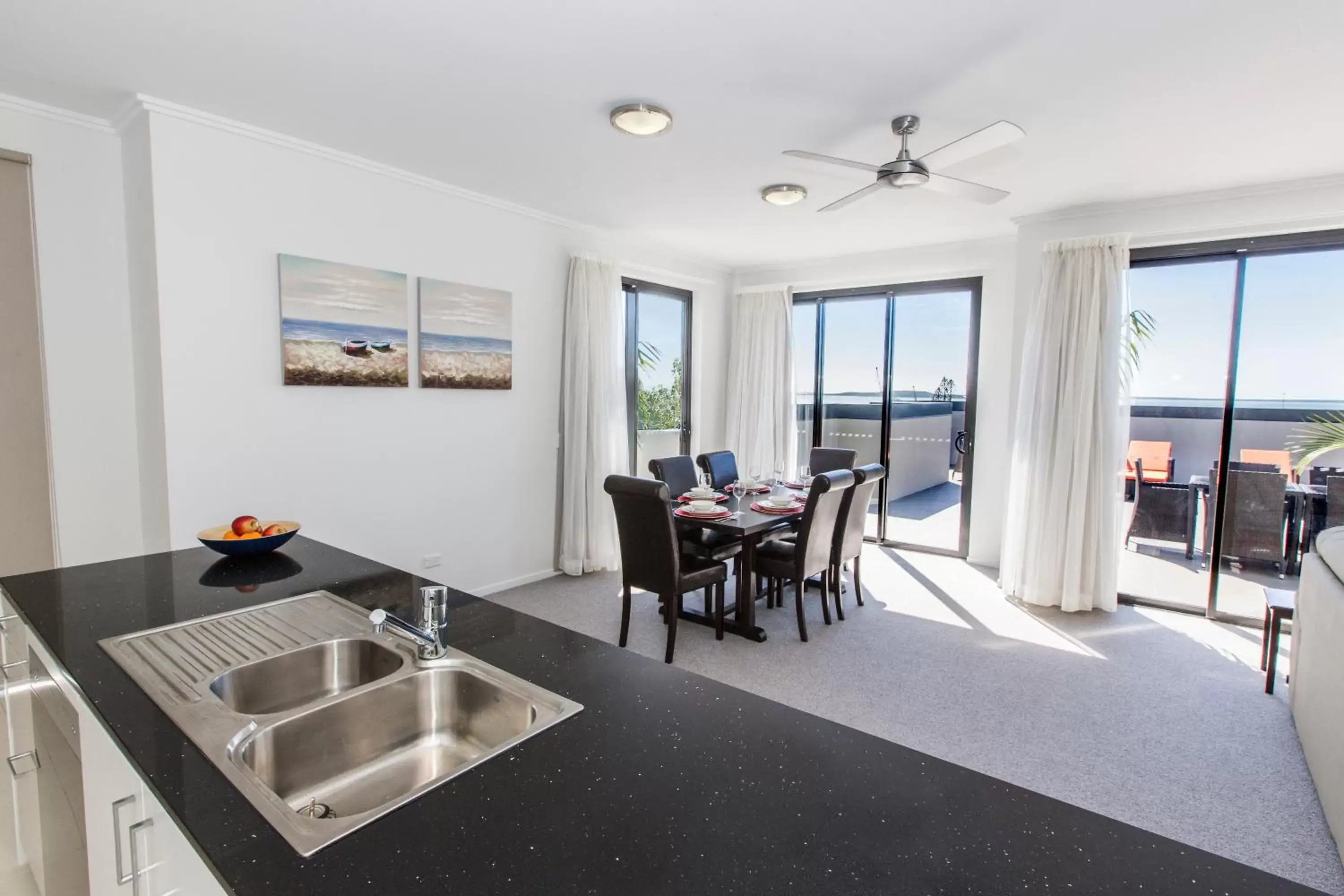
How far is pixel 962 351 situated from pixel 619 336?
285 cm

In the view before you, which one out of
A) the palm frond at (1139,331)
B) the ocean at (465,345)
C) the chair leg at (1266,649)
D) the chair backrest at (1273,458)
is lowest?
the chair leg at (1266,649)

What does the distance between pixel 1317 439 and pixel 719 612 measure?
143 inches

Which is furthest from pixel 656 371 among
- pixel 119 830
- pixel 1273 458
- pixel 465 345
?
pixel 119 830

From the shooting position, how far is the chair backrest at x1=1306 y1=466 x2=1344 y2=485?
11.7 feet

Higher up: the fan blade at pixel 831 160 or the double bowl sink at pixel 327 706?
the fan blade at pixel 831 160

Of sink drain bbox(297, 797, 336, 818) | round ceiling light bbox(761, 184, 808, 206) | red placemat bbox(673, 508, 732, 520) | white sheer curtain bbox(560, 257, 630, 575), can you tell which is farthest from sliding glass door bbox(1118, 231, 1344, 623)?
sink drain bbox(297, 797, 336, 818)

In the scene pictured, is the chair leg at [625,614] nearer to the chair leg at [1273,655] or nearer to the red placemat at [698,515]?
the red placemat at [698,515]

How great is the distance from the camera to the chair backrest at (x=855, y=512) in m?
3.68

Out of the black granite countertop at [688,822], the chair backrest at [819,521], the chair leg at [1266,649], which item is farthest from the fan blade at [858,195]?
the chair leg at [1266,649]

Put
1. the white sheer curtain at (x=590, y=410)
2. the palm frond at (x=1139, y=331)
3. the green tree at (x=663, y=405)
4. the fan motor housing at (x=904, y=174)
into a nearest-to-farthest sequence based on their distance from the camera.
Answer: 1. the fan motor housing at (x=904, y=174)
2. the palm frond at (x=1139, y=331)
3. the white sheer curtain at (x=590, y=410)
4. the green tree at (x=663, y=405)

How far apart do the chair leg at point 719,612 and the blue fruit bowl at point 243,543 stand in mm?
2144

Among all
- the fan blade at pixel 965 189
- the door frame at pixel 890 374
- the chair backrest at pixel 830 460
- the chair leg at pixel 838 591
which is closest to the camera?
the fan blade at pixel 965 189

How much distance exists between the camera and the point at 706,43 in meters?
2.13

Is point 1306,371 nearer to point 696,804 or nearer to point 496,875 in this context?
point 696,804
